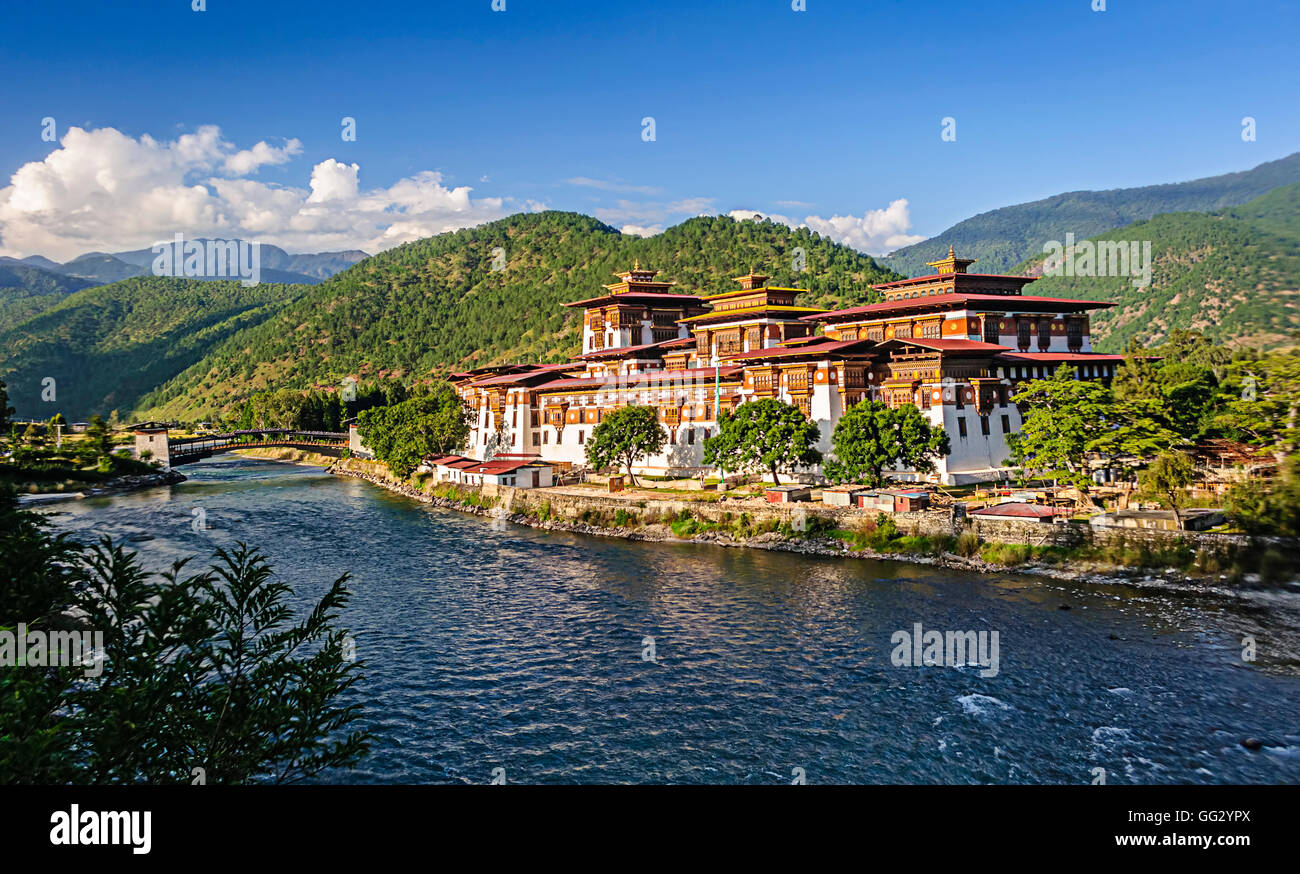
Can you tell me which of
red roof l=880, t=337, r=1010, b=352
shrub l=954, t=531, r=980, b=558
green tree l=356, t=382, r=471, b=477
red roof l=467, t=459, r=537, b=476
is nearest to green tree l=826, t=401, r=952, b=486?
red roof l=880, t=337, r=1010, b=352

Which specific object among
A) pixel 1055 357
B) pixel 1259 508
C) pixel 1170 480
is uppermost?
pixel 1055 357

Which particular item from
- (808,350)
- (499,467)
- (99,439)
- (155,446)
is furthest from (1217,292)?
(99,439)

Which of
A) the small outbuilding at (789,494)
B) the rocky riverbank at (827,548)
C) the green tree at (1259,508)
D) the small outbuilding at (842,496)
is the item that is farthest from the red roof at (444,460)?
the green tree at (1259,508)

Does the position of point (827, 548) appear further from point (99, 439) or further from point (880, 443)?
point (99, 439)

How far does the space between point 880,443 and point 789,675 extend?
3602 centimetres

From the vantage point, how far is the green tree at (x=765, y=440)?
73.7 meters

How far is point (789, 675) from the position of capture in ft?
121

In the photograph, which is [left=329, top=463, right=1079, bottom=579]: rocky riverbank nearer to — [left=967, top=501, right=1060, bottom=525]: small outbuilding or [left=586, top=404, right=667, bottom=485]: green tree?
[left=967, top=501, right=1060, bottom=525]: small outbuilding

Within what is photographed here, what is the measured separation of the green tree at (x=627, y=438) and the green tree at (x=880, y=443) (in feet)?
71.8

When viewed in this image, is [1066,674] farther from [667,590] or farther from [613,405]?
[613,405]

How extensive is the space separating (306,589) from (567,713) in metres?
27.4
